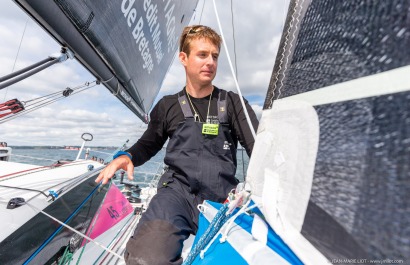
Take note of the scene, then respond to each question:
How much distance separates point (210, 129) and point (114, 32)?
1205 mm

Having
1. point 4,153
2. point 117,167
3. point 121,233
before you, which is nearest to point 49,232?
point 117,167

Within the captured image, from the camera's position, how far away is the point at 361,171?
0.38m

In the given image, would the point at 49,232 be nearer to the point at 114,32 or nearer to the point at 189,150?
the point at 189,150

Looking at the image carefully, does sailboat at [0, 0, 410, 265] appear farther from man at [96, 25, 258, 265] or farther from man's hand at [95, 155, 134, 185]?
man's hand at [95, 155, 134, 185]

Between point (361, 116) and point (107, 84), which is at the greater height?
point (107, 84)

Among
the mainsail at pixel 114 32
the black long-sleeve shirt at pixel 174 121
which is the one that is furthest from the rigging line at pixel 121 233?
the mainsail at pixel 114 32

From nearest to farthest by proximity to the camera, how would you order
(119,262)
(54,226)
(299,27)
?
(299,27)
(54,226)
(119,262)

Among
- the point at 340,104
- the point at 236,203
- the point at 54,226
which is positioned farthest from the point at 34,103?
the point at 340,104

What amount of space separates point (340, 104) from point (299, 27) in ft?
0.96

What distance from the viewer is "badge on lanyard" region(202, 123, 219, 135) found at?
1.39m

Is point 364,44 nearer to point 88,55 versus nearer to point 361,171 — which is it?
point 361,171

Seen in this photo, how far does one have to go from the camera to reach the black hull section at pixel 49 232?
4.44ft

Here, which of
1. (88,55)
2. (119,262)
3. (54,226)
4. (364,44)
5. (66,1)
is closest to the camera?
(364,44)

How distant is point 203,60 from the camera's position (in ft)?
4.91
